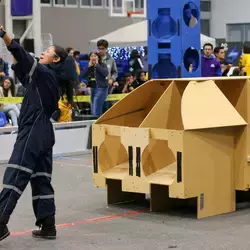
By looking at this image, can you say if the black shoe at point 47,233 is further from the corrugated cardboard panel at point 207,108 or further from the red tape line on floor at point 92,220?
the corrugated cardboard panel at point 207,108

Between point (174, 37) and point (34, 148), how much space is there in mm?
4616

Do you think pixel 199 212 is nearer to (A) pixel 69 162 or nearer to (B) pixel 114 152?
(B) pixel 114 152

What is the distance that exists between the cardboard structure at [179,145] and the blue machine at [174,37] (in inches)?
83.6

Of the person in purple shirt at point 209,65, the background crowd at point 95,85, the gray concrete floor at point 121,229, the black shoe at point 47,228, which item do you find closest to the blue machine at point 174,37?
the background crowd at point 95,85

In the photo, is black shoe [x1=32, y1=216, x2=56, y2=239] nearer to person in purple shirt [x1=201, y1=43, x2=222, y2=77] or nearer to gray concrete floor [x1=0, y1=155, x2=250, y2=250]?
gray concrete floor [x1=0, y1=155, x2=250, y2=250]

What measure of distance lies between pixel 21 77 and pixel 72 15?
82.5ft

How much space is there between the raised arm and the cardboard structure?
1.71 m

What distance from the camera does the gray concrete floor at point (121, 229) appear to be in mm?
6766

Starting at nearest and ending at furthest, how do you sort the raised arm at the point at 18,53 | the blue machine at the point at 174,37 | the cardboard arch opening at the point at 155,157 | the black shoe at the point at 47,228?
the raised arm at the point at 18,53 < the black shoe at the point at 47,228 < the cardboard arch opening at the point at 155,157 < the blue machine at the point at 174,37

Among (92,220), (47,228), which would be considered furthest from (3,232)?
(92,220)

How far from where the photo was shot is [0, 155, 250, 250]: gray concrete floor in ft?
22.2

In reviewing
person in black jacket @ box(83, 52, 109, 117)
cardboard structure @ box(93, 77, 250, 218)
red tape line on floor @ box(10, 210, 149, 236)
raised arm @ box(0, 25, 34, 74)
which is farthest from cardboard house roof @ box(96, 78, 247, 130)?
person in black jacket @ box(83, 52, 109, 117)

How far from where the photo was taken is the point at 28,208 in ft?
28.0

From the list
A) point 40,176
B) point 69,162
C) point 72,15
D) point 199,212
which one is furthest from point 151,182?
point 72,15
